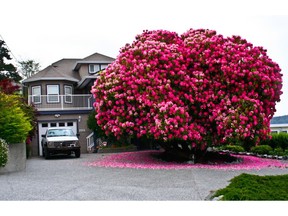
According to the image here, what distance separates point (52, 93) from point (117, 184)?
62.4 feet

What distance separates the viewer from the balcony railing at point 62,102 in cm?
2697

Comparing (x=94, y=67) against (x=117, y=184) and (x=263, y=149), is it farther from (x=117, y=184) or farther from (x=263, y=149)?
(x=117, y=184)

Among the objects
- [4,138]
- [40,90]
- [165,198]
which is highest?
[40,90]

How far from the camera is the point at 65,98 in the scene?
27.8 meters

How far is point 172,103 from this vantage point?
13961 millimetres

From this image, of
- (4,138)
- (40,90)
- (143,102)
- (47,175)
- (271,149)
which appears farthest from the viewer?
(40,90)

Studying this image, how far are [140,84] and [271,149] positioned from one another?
28.4ft


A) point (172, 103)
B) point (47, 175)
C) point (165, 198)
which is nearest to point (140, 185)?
point (165, 198)

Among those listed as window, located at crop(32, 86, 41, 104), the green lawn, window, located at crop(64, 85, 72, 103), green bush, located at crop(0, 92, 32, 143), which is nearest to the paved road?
the green lawn

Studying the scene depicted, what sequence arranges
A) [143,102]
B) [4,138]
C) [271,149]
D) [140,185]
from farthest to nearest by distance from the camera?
[271,149]
[143,102]
[4,138]
[140,185]

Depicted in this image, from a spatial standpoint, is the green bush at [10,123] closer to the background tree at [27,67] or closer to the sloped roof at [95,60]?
the sloped roof at [95,60]

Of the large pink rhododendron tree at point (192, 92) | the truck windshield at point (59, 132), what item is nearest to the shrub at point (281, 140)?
the large pink rhododendron tree at point (192, 92)

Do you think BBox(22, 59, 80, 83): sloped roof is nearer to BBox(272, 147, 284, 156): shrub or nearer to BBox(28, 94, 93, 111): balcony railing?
BBox(28, 94, 93, 111): balcony railing

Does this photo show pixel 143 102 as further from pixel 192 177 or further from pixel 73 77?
pixel 73 77
